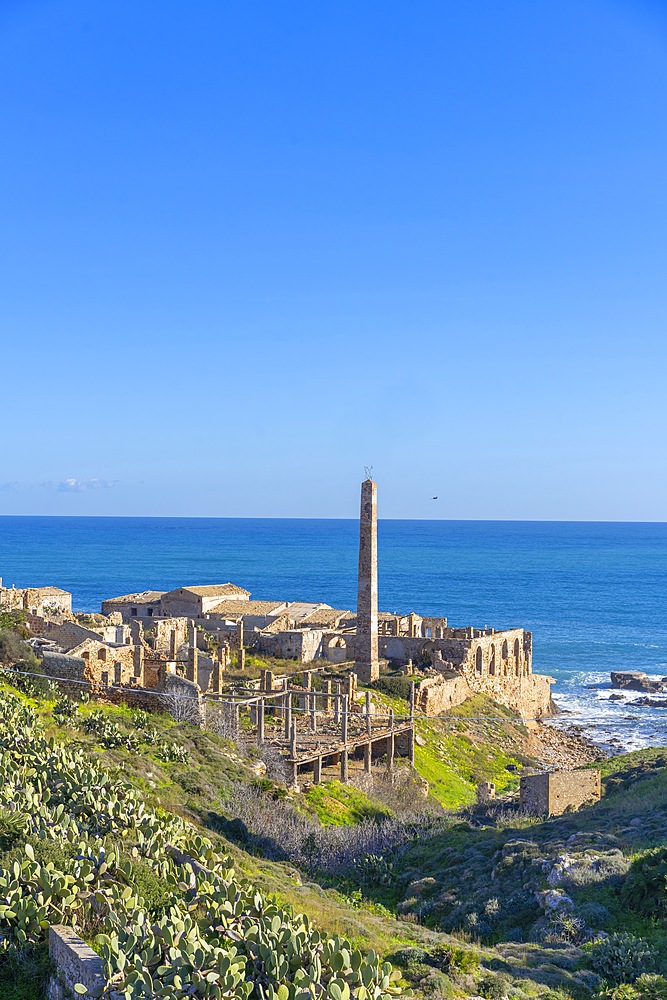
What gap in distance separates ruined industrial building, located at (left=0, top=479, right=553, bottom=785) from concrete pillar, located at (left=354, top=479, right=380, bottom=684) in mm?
61

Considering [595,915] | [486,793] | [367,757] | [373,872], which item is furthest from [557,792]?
[595,915]

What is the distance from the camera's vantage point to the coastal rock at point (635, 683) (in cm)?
6712

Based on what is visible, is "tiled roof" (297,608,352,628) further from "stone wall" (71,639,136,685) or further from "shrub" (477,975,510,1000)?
"shrub" (477,975,510,1000)

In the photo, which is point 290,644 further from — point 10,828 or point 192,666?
point 10,828

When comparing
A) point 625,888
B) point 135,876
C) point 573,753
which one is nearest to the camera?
point 135,876

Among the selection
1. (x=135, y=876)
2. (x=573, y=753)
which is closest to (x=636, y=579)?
(x=573, y=753)

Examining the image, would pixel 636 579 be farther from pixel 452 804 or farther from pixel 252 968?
pixel 252 968

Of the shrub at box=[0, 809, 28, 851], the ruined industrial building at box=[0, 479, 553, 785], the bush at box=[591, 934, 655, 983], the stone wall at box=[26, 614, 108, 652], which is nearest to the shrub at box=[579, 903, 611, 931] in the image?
the bush at box=[591, 934, 655, 983]

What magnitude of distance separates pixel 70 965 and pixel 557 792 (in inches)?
741

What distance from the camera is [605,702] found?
206ft

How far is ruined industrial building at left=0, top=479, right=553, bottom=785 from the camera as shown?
29547 mm

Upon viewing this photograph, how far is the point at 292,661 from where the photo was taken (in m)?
45.1

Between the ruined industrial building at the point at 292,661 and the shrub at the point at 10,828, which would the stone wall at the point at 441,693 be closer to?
the ruined industrial building at the point at 292,661

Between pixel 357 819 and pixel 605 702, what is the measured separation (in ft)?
133
